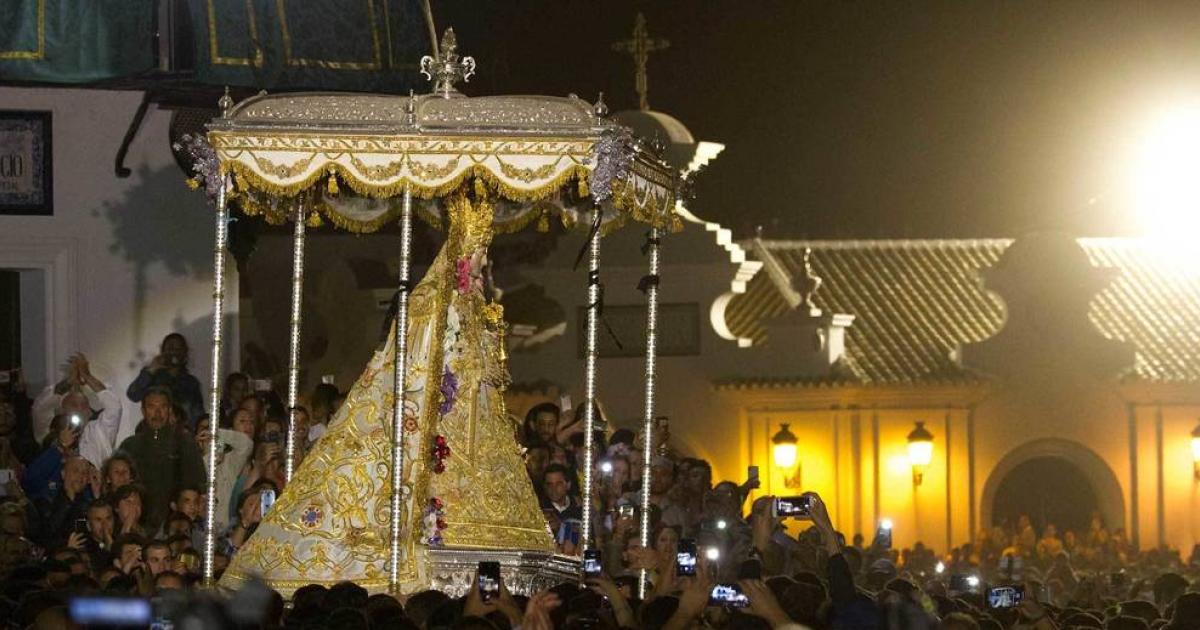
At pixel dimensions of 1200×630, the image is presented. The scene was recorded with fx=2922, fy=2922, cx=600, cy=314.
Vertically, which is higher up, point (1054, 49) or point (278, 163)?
point (1054, 49)

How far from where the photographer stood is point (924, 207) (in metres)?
44.9

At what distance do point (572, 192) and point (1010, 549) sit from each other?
1556 centimetres

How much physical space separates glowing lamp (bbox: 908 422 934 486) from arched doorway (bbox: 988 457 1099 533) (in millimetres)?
1411

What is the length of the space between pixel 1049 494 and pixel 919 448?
2308 millimetres

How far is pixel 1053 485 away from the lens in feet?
122

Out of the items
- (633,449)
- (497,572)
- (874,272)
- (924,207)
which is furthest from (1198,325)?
(497,572)

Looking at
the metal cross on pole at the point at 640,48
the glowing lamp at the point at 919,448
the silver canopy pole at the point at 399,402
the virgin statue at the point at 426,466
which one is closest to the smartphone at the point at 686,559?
the silver canopy pole at the point at 399,402

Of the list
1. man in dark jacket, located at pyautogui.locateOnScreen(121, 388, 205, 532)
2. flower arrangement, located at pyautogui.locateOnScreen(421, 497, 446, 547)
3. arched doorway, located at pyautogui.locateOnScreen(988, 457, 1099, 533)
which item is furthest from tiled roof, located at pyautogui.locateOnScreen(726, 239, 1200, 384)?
flower arrangement, located at pyautogui.locateOnScreen(421, 497, 446, 547)

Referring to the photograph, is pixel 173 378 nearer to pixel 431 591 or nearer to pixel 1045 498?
pixel 431 591

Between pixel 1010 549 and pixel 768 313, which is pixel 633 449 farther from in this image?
pixel 768 313

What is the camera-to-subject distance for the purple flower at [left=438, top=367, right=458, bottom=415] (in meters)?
18.3

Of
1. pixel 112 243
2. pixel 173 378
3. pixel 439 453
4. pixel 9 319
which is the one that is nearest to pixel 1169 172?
pixel 9 319

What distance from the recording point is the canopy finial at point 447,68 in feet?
59.5

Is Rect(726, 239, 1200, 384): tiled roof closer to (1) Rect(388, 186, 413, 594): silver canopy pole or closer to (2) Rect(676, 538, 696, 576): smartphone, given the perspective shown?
(1) Rect(388, 186, 413, 594): silver canopy pole
